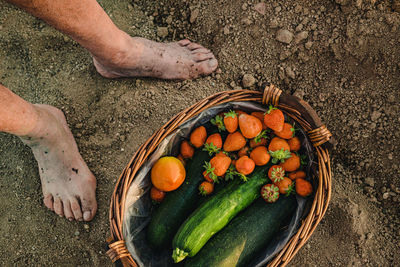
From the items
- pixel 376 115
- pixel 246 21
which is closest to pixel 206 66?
pixel 246 21

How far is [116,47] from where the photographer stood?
A: 69.4 inches

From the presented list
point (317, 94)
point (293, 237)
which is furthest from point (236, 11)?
point (293, 237)

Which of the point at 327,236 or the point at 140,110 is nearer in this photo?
the point at 327,236

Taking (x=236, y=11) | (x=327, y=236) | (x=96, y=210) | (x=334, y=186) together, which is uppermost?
(x=236, y=11)

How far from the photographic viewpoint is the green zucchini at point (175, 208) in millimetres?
1577

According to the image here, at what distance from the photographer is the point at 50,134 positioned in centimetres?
176

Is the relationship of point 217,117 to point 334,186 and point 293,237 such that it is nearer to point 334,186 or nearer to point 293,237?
point 293,237

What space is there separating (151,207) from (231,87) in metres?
0.91

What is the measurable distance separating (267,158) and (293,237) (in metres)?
0.39

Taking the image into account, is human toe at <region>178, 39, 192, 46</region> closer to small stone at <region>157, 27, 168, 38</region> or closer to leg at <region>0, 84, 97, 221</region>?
small stone at <region>157, 27, 168, 38</region>

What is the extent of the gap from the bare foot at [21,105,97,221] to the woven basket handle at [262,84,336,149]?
1148 mm

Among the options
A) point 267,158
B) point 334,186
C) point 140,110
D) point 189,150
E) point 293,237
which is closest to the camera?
point 293,237

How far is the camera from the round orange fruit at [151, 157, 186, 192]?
1.53 m

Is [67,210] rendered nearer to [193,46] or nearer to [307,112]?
[193,46]
